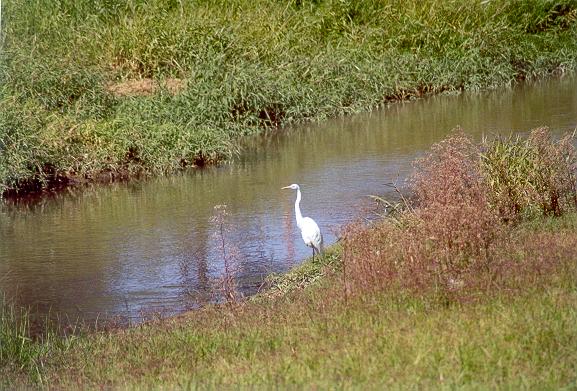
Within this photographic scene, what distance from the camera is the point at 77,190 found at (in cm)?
1683

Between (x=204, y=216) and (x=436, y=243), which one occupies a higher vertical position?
(x=436, y=243)

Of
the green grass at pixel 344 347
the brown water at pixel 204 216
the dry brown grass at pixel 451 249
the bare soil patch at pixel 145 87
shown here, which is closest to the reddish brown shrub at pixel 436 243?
the dry brown grass at pixel 451 249

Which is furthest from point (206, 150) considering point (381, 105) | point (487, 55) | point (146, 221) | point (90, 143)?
point (487, 55)

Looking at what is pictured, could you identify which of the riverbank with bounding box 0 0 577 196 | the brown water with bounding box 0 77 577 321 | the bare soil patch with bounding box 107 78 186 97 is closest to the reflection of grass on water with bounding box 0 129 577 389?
the brown water with bounding box 0 77 577 321

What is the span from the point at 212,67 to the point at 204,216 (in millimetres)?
6884

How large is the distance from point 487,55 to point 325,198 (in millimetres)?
11943

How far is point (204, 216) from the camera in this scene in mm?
14719

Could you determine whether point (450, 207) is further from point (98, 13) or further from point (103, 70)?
point (98, 13)

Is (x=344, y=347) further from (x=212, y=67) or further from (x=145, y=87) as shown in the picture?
(x=145, y=87)

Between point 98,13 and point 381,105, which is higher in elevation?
point 98,13

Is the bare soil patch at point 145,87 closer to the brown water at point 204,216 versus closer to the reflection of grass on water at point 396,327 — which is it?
the brown water at point 204,216

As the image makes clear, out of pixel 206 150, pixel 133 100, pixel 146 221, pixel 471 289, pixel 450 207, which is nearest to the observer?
pixel 471 289

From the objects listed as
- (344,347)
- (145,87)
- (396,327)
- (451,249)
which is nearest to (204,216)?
(451,249)

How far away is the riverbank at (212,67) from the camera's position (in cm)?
1736
